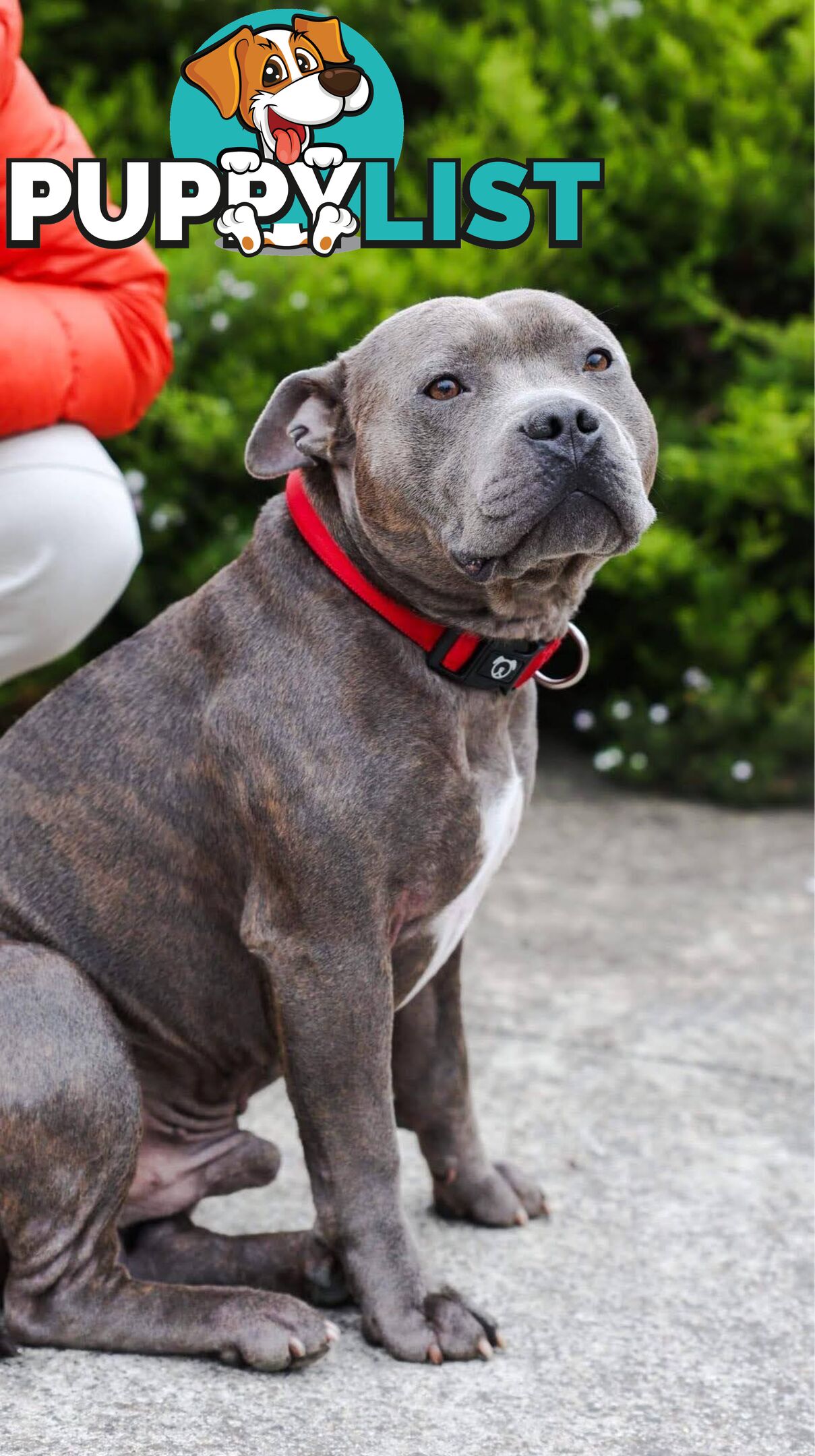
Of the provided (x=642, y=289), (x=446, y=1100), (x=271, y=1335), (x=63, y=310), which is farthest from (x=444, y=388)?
(x=642, y=289)

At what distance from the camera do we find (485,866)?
253cm

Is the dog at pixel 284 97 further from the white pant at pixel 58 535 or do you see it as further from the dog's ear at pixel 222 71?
the white pant at pixel 58 535

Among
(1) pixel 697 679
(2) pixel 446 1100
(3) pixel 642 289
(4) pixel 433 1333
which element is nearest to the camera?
(4) pixel 433 1333

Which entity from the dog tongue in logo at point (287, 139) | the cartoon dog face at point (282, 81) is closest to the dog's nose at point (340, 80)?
the cartoon dog face at point (282, 81)

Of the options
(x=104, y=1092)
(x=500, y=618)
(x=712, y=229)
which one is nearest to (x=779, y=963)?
(x=500, y=618)

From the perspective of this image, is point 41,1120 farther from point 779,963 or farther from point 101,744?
point 779,963

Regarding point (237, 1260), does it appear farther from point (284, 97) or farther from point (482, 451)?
point (284, 97)

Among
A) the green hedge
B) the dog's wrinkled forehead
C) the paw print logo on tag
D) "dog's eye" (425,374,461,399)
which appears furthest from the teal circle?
the green hedge

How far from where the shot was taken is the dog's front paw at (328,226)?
2.96 meters

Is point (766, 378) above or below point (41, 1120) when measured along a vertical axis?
above

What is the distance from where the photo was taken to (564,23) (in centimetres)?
587

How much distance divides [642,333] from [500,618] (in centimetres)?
409

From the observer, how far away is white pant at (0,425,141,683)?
294 cm

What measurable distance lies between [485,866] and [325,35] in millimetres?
1631
